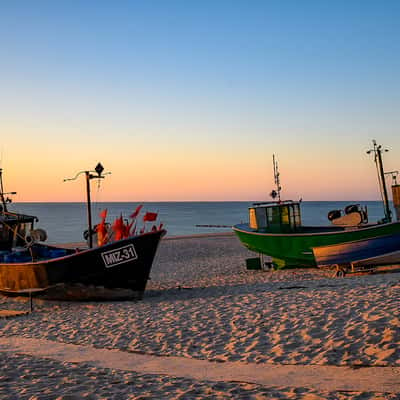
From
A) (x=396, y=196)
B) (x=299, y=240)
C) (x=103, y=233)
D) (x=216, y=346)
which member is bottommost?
(x=216, y=346)

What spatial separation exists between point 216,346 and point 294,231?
1478cm

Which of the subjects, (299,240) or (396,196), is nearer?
(396,196)

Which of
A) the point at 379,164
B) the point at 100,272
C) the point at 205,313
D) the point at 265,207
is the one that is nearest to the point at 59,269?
the point at 100,272

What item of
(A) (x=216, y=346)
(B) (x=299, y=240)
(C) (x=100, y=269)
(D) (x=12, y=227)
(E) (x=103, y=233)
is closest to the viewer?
(A) (x=216, y=346)

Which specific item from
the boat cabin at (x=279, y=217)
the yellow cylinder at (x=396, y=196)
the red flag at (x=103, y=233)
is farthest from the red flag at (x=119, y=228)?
the yellow cylinder at (x=396, y=196)

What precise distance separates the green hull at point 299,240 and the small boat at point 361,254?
8.3 inches

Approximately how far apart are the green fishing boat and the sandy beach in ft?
14.4

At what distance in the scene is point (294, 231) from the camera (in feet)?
73.7

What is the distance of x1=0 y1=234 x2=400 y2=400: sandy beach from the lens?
6168mm

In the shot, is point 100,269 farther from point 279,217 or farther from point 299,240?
point 279,217

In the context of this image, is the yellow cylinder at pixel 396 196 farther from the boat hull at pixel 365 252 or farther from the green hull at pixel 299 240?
the boat hull at pixel 365 252

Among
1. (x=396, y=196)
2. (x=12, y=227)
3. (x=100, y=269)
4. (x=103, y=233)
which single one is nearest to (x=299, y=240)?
(x=396, y=196)

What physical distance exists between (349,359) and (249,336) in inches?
85.2

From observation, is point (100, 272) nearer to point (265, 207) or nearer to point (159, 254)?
point (265, 207)
